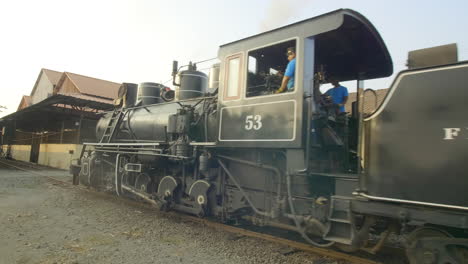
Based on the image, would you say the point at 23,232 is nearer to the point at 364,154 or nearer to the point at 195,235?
the point at 195,235

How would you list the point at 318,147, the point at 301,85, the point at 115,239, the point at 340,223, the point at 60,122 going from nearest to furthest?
the point at 340,223 → the point at 301,85 → the point at 318,147 → the point at 115,239 → the point at 60,122

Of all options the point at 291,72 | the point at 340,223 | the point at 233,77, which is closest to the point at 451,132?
the point at 340,223

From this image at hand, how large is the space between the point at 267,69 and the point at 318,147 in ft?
6.22

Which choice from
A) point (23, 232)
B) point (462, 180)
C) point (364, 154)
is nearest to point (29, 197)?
point (23, 232)

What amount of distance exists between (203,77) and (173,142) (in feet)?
6.95

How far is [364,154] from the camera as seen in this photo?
3.84m

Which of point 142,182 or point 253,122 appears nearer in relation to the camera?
point 253,122

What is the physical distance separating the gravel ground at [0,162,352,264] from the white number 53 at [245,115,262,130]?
74.8 inches

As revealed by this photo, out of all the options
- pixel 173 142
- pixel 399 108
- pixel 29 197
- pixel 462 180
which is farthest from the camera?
pixel 29 197

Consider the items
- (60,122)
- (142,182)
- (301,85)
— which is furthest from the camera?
(60,122)

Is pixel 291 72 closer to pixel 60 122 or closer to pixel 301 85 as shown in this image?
pixel 301 85

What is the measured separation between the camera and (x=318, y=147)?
4.95 metres

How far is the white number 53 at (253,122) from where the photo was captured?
5.26 meters

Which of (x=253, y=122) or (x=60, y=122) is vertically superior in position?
(x=60, y=122)
